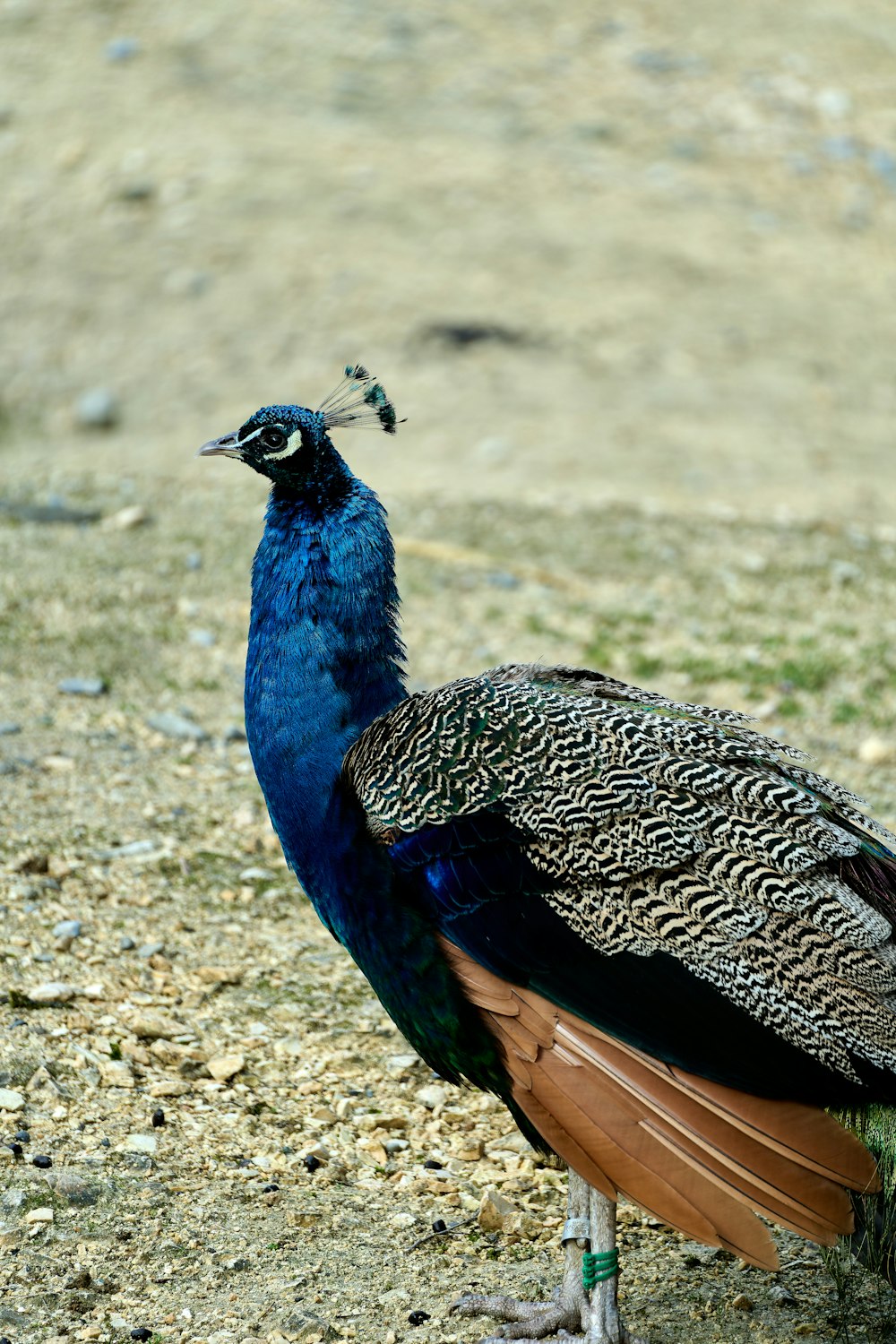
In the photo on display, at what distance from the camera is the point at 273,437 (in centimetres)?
338

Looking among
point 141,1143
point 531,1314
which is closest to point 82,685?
point 141,1143

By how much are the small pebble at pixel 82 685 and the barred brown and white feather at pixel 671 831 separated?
9.99ft

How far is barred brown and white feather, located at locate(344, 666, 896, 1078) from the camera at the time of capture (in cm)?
269

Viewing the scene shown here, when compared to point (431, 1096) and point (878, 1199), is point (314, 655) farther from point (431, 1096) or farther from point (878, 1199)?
point (878, 1199)

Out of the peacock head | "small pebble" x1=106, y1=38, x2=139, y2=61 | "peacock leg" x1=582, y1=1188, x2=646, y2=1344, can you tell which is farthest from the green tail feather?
"small pebble" x1=106, y1=38, x2=139, y2=61

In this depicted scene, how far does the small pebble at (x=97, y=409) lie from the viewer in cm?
977

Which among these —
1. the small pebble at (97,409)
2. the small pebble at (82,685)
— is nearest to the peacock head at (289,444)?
the small pebble at (82,685)

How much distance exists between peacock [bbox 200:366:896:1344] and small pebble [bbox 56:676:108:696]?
2.77m

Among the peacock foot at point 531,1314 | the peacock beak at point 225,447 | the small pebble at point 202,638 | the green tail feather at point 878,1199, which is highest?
the peacock beak at point 225,447

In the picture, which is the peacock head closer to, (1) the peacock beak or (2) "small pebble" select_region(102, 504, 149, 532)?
(1) the peacock beak

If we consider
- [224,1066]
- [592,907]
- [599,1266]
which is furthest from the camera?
[224,1066]

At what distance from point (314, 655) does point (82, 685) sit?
297 centimetres

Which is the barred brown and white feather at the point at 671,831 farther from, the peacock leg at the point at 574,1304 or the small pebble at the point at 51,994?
the small pebble at the point at 51,994

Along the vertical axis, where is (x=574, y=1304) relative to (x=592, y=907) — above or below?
below
